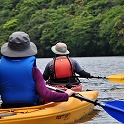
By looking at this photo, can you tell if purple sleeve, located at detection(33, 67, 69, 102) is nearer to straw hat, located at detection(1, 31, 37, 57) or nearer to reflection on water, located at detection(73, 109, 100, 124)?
straw hat, located at detection(1, 31, 37, 57)

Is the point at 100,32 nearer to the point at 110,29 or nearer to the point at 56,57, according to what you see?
the point at 110,29

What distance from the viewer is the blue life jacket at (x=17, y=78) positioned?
652 cm

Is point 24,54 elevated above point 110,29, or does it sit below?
above

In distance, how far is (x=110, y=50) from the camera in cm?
6906

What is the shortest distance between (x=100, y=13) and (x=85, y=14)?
3225 mm

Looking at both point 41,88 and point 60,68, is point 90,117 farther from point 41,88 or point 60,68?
point 41,88

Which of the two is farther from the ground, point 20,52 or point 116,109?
point 20,52

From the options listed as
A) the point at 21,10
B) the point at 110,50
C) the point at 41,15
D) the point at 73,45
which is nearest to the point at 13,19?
the point at 21,10

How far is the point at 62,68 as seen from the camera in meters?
9.70

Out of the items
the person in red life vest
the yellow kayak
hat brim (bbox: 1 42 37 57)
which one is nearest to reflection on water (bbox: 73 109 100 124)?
the yellow kayak

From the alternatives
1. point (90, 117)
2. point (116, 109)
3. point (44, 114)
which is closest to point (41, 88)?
point (44, 114)

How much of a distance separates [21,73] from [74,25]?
69.9 metres

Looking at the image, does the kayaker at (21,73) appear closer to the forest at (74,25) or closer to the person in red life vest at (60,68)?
the person in red life vest at (60,68)

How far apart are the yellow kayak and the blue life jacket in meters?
0.23
